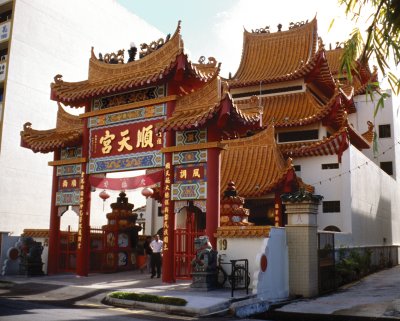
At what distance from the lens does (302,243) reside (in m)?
14.0

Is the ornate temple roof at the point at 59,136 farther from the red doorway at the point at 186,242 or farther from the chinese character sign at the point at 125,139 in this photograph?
the red doorway at the point at 186,242

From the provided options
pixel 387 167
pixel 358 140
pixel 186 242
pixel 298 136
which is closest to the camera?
pixel 186 242

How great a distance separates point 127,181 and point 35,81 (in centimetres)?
1523

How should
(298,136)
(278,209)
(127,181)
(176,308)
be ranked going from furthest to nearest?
(298,136) < (278,209) < (127,181) < (176,308)

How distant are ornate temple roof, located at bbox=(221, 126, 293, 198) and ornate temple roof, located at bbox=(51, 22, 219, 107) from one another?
6.43 m

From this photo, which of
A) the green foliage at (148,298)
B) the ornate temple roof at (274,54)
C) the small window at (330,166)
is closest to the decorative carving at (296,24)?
the ornate temple roof at (274,54)

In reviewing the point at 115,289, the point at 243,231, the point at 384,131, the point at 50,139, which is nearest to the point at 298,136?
the point at 384,131

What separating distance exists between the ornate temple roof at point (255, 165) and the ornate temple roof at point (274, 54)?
17.8 feet

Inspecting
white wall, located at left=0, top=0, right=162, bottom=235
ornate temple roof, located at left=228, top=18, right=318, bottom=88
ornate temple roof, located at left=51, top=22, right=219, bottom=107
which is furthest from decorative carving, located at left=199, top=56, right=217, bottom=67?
white wall, located at left=0, top=0, right=162, bottom=235

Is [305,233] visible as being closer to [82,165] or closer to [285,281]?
[285,281]

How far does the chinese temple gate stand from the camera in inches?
612

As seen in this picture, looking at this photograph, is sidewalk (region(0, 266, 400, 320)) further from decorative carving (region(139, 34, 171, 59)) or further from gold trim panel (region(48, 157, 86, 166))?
decorative carving (region(139, 34, 171, 59))

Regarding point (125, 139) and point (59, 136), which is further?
point (59, 136)

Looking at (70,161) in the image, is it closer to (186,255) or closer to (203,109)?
Answer: (186,255)
